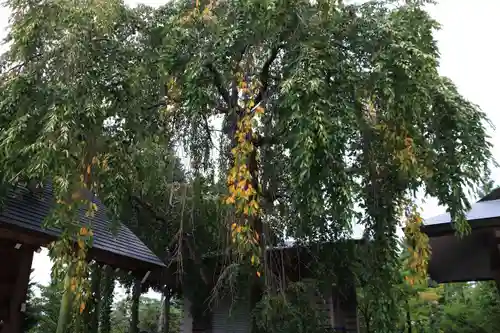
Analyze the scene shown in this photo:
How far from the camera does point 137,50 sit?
5.07m

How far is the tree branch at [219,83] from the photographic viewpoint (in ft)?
14.5

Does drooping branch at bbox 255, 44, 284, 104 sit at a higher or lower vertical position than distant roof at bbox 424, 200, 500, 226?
higher

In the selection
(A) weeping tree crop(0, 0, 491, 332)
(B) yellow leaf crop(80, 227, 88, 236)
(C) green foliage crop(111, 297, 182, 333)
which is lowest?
(C) green foliage crop(111, 297, 182, 333)

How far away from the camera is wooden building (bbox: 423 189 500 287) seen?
5371mm

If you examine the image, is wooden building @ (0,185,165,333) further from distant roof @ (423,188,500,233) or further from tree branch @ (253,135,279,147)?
distant roof @ (423,188,500,233)

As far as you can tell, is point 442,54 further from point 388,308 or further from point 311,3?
point 388,308

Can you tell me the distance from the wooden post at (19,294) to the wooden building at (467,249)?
513 cm

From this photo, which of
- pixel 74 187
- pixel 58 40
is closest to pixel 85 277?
pixel 74 187

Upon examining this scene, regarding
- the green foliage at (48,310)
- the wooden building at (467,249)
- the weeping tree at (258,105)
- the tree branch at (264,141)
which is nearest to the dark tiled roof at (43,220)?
the weeping tree at (258,105)

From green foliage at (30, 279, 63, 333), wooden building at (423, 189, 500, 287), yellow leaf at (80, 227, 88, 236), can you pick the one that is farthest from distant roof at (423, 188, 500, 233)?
green foliage at (30, 279, 63, 333)

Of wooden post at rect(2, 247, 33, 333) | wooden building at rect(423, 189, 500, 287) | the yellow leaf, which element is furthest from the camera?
wooden building at rect(423, 189, 500, 287)

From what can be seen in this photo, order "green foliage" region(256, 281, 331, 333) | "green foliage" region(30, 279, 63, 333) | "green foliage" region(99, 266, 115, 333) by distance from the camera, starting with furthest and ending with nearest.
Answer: "green foliage" region(30, 279, 63, 333) < "green foliage" region(99, 266, 115, 333) < "green foliage" region(256, 281, 331, 333)

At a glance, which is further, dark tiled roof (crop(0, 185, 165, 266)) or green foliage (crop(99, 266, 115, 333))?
green foliage (crop(99, 266, 115, 333))

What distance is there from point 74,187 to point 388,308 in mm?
3409
